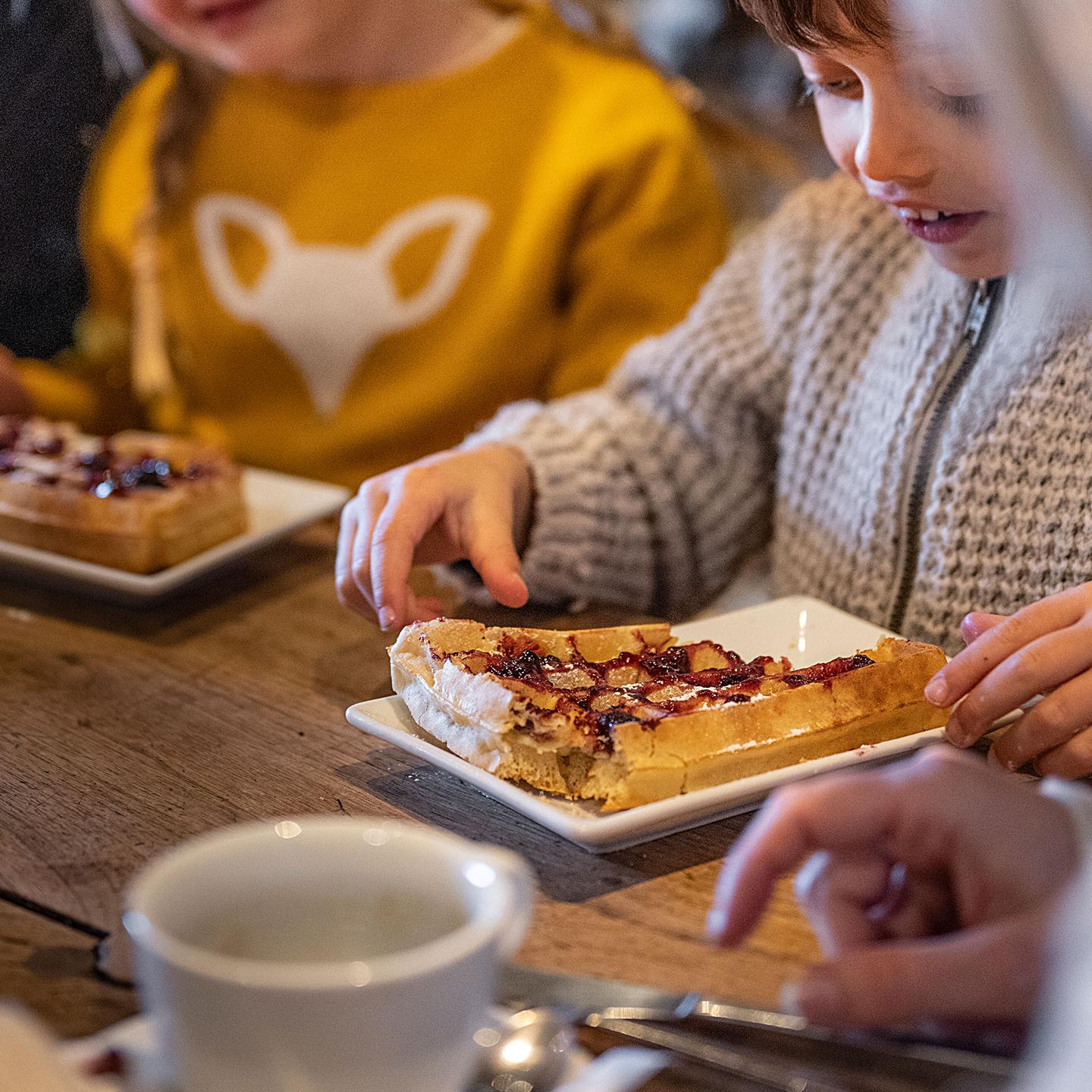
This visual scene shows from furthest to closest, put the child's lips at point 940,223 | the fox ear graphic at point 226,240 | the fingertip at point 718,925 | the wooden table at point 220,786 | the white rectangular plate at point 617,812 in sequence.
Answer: the fox ear graphic at point 226,240
the child's lips at point 940,223
the white rectangular plate at point 617,812
the wooden table at point 220,786
the fingertip at point 718,925

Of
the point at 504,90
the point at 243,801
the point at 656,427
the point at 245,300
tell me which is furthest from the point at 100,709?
the point at 504,90

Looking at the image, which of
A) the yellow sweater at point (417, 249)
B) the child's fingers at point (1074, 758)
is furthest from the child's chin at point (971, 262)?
the yellow sweater at point (417, 249)

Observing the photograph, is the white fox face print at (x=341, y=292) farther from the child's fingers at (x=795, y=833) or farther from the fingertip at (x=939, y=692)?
the child's fingers at (x=795, y=833)

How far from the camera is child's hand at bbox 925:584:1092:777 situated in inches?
33.1

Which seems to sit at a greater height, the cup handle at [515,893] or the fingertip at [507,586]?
the cup handle at [515,893]

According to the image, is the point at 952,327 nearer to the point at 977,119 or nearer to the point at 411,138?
the point at 977,119

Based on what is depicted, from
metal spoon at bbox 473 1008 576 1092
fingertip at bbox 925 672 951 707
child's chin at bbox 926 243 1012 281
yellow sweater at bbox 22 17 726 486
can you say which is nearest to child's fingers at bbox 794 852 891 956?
metal spoon at bbox 473 1008 576 1092

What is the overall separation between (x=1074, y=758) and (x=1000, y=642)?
91 mm

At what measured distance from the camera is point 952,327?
1200mm

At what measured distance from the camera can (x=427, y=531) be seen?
1.15 metres

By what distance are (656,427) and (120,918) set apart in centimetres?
85

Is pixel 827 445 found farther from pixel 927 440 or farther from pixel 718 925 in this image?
pixel 718 925

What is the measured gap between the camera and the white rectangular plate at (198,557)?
1.28 m

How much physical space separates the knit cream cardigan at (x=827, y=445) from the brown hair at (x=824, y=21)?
0.29 m
